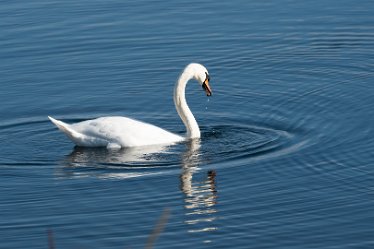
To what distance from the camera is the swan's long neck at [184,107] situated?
17672 mm

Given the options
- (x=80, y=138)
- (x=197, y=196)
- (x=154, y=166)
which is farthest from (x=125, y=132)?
(x=197, y=196)

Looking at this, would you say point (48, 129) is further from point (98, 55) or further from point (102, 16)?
point (102, 16)

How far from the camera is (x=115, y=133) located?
55.8 ft

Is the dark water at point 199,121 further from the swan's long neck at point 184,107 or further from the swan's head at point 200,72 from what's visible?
the swan's head at point 200,72

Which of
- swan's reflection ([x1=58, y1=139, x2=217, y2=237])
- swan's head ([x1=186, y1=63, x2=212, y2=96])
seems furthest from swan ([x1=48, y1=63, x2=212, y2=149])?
swan's head ([x1=186, y1=63, x2=212, y2=96])

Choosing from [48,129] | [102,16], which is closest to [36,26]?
[102,16]

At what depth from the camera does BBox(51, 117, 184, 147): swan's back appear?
55.9 feet

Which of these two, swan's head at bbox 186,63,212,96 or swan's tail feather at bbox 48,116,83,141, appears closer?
swan's tail feather at bbox 48,116,83,141

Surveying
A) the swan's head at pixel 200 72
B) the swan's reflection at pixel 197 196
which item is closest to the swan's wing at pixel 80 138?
the swan's reflection at pixel 197 196

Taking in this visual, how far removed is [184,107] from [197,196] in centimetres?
343

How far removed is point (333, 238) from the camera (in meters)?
12.9

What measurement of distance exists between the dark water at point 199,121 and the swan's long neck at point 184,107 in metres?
0.27

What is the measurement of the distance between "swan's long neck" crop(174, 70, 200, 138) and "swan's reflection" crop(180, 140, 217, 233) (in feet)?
2.57

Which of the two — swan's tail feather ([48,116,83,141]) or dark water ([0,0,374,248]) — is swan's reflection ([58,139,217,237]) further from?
swan's tail feather ([48,116,83,141])
